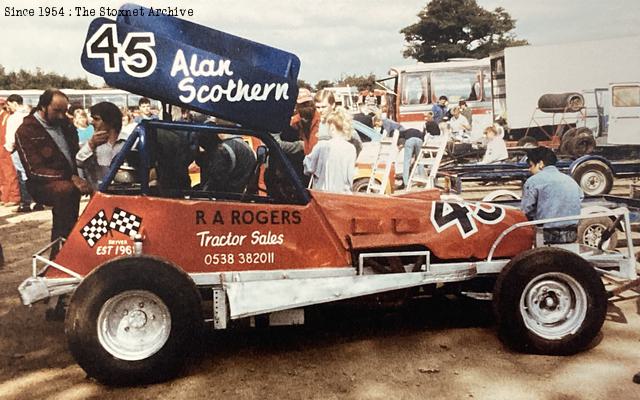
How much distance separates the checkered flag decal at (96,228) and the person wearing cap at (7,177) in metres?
2.39

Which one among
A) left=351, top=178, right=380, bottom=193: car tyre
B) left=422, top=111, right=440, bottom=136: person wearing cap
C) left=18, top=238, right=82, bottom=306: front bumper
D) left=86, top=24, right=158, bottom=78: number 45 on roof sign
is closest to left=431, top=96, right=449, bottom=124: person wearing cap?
left=422, top=111, right=440, bottom=136: person wearing cap

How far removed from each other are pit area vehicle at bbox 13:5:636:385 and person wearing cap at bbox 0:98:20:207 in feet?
7.98

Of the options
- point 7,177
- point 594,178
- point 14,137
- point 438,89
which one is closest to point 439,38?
point 594,178

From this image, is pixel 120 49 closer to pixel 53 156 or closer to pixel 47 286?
pixel 47 286

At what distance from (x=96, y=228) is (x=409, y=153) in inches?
152

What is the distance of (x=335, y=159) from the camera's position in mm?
5457

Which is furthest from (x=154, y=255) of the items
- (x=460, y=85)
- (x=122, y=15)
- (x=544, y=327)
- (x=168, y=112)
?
(x=460, y=85)

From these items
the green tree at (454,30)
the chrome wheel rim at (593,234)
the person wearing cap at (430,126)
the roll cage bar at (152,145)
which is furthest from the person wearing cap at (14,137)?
the chrome wheel rim at (593,234)

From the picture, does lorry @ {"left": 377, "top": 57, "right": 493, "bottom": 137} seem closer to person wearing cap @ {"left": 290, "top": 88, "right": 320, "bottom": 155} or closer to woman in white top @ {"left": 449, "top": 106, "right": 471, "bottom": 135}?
woman in white top @ {"left": 449, "top": 106, "right": 471, "bottom": 135}

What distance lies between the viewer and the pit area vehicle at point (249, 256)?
134 inches

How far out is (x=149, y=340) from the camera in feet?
11.5

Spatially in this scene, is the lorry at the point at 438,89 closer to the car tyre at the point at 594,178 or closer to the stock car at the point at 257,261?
the car tyre at the point at 594,178

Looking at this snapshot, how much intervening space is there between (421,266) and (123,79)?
2088mm

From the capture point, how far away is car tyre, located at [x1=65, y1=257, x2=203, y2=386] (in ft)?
10.9
